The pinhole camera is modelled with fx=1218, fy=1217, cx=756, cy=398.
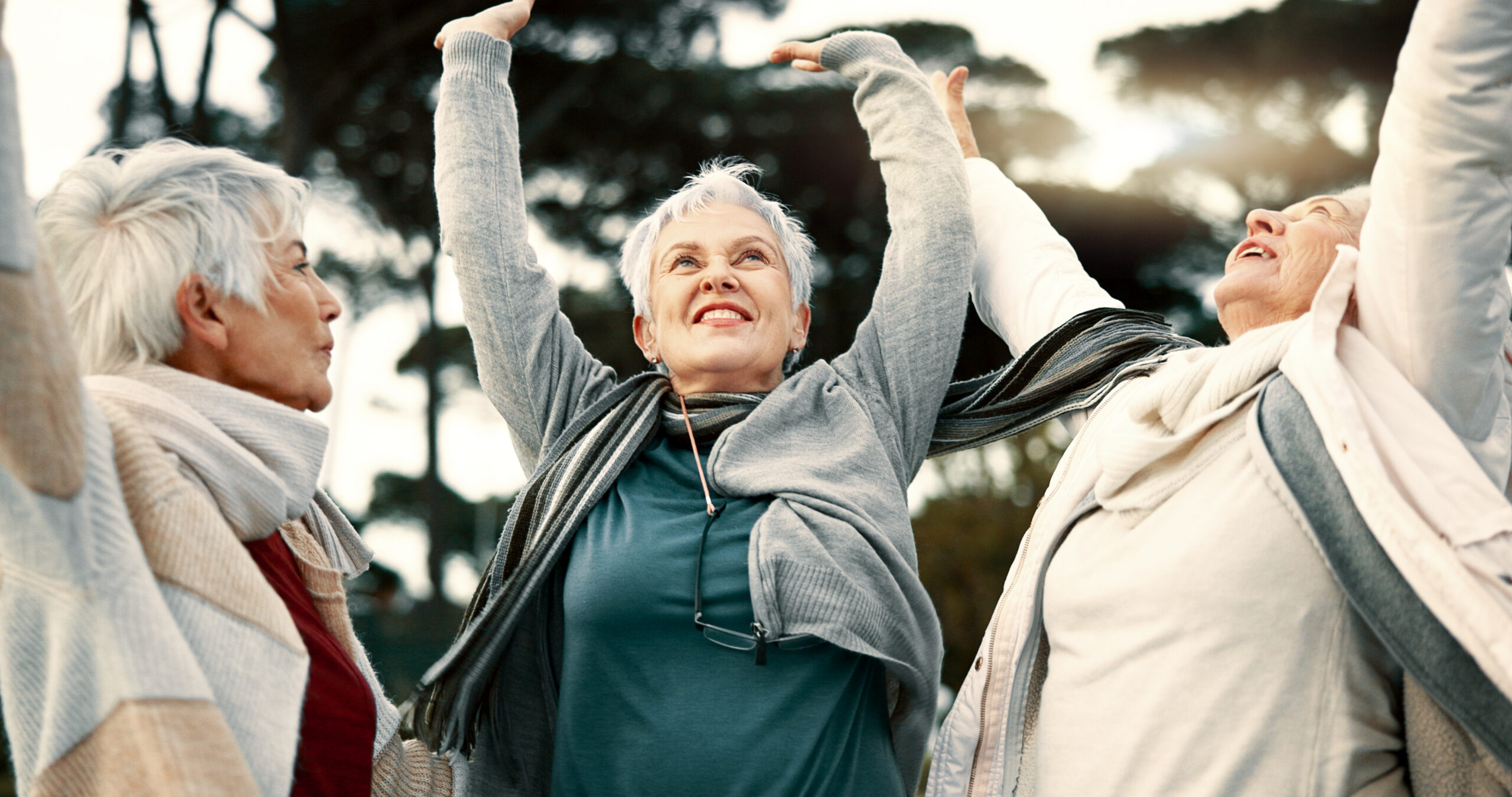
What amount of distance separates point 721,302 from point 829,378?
0.24 metres

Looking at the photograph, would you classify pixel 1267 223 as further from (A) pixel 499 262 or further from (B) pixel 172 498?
(B) pixel 172 498

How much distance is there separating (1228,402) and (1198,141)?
961cm

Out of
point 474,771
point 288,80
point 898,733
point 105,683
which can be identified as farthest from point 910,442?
point 288,80

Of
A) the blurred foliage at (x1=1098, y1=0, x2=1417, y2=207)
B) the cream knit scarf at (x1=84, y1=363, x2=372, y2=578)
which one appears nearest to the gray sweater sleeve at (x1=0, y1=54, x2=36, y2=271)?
the cream knit scarf at (x1=84, y1=363, x2=372, y2=578)

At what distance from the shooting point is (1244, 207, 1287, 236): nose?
A: 201 centimetres

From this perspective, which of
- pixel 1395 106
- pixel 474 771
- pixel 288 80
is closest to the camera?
pixel 1395 106

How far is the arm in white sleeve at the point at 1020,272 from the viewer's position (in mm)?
2320

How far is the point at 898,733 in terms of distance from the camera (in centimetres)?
213

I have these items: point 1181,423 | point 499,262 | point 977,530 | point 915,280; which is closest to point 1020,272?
point 915,280

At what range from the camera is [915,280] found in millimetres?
2238

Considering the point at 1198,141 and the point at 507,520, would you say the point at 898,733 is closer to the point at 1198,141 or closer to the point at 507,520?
the point at 507,520

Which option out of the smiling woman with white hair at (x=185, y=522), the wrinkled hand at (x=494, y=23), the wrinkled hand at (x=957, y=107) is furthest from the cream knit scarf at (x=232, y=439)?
the wrinkled hand at (x=957, y=107)

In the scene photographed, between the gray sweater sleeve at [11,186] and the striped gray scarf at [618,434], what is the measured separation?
980 mm

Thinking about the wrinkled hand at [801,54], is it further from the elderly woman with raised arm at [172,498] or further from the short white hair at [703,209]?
the elderly woman with raised arm at [172,498]
